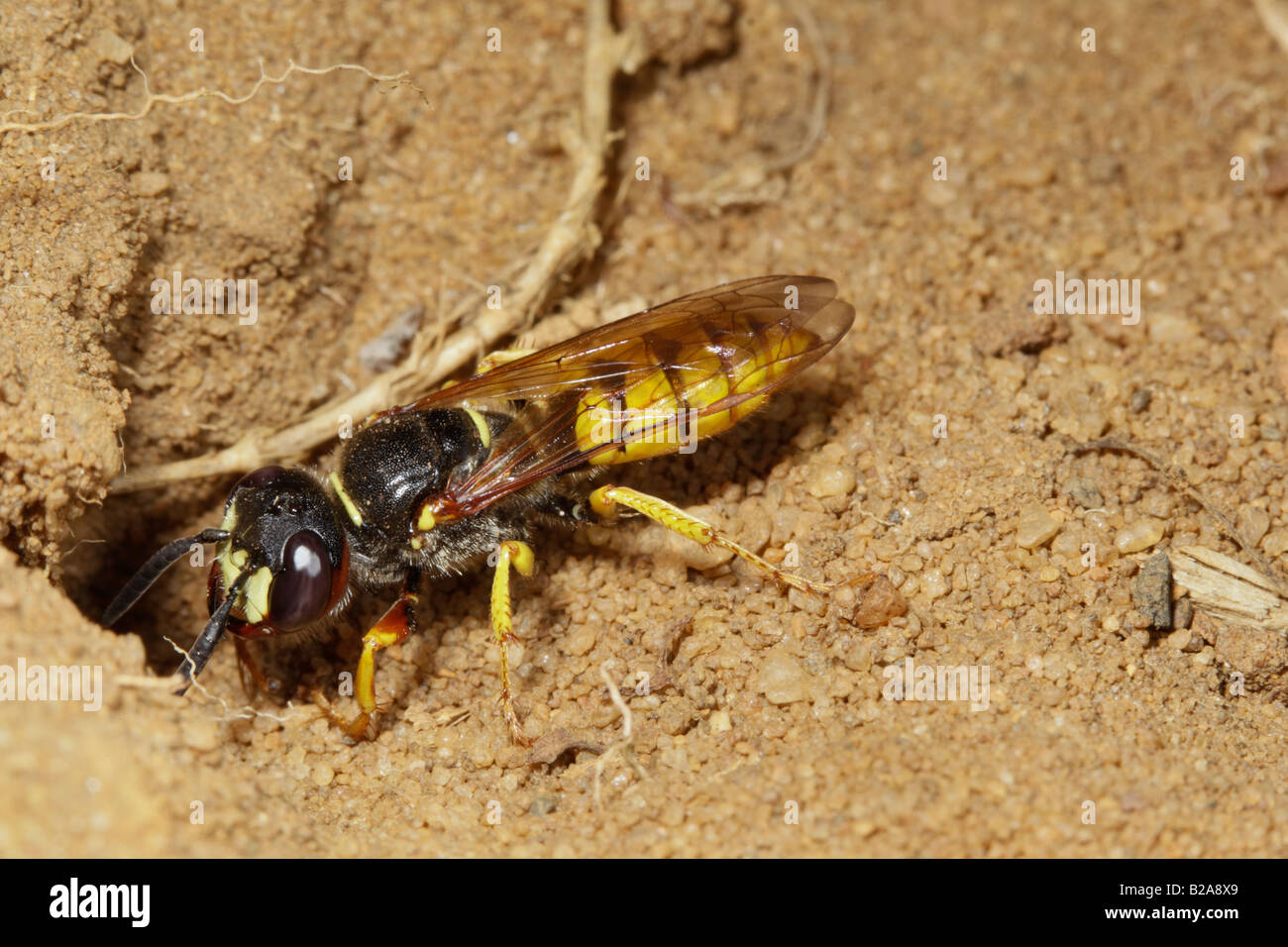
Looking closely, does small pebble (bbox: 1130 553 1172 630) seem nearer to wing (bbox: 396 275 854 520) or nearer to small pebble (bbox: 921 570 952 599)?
small pebble (bbox: 921 570 952 599)

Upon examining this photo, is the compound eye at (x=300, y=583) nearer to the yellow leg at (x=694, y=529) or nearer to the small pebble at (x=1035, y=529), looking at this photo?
the yellow leg at (x=694, y=529)

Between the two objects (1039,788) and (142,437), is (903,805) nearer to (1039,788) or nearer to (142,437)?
(1039,788)

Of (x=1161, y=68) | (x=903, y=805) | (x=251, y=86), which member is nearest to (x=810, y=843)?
(x=903, y=805)

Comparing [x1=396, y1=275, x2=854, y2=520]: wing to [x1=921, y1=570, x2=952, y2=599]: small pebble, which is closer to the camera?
[x1=921, y1=570, x2=952, y2=599]: small pebble

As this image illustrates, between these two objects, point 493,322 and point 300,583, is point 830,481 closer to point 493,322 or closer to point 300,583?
point 493,322

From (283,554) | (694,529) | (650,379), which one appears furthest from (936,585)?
(283,554)

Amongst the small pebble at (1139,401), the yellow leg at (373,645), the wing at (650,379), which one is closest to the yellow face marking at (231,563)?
the yellow leg at (373,645)

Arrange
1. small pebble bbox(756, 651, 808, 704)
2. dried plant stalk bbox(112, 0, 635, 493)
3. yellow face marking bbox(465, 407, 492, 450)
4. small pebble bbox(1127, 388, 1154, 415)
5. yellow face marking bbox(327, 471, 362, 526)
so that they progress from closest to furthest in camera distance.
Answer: small pebble bbox(756, 651, 808, 704) < yellow face marking bbox(327, 471, 362, 526) < yellow face marking bbox(465, 407, 492, 450) < small pebble bbox(1127, 388, 1154, 415) < dried plant stalk bbox(112, 0, 635, 493)

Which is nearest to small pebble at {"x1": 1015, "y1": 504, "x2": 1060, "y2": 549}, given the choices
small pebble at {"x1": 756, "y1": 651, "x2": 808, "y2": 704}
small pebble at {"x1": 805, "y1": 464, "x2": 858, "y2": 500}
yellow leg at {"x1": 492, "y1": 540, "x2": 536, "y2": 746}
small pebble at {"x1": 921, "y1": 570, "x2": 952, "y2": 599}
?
small pebble at {"x1": 921, "y1": 570, "x2": 952, "y2": 599}
